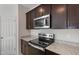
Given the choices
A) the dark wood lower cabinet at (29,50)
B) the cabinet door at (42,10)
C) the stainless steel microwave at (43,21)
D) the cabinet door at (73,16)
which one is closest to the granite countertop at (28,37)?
the dark wood lower cabinet at (29,50)

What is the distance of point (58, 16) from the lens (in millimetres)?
1389

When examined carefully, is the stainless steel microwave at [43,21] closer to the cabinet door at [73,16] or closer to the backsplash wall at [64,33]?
the backsplash wall at [64,33]

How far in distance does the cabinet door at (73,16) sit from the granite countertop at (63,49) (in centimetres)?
29

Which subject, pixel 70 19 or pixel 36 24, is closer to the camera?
pixel 70 19

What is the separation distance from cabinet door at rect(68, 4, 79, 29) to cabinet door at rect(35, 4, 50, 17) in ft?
1.05

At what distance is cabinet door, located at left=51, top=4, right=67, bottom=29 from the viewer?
1.33 metres

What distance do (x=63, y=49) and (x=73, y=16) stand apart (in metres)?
0.46

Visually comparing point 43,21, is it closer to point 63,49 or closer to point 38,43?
point 38,43

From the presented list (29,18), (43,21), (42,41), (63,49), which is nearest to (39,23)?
(43,21)

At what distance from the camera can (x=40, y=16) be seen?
1.42 m

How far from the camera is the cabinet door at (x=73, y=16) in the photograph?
1.24 metres
